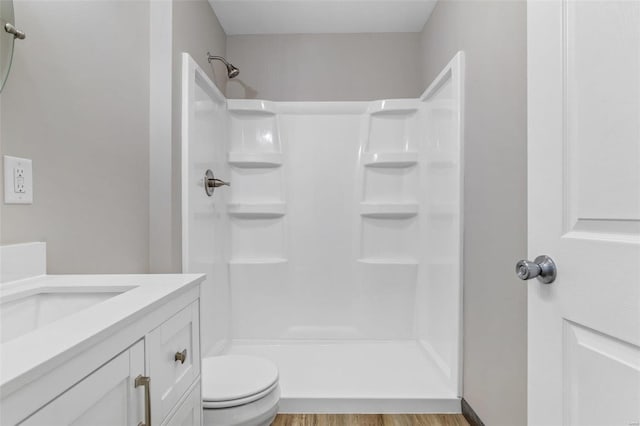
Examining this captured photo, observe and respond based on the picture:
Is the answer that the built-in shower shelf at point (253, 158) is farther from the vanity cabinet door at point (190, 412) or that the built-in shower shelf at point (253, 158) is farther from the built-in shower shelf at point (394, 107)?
the vanity cabinet door at point (190, 412)

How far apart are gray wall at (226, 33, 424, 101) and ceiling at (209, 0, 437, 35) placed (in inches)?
2.3

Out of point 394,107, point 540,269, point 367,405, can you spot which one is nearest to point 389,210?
point 394,107

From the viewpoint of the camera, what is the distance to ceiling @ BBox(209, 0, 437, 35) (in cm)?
232

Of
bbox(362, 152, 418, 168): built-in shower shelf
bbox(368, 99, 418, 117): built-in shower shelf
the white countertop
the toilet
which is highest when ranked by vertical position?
bbox(368, 99, 418, 117): built-in shower shelf

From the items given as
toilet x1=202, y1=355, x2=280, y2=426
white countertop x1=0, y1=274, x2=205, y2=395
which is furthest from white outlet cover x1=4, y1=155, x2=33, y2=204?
toilet x1=202, y1=355, x2=280, y2=426

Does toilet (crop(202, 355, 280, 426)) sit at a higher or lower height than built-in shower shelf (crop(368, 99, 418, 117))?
lower

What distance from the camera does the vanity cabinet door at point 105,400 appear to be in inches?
19.6

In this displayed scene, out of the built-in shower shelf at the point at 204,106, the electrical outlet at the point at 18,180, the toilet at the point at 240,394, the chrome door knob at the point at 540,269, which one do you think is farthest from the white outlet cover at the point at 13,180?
the chrome door knob at the point at 540,269

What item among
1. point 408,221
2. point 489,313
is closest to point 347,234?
point 408,221

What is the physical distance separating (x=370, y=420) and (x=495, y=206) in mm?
1114

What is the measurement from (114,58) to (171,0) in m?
0.46

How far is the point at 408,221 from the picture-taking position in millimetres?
2621

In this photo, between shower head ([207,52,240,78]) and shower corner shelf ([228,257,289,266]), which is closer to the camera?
shower head ([207,52,240,78])

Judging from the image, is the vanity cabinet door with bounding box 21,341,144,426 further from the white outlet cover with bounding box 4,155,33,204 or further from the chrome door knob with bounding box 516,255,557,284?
the chrome door knob with bounding box 516,255,557,284
